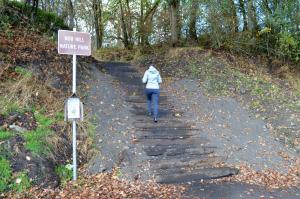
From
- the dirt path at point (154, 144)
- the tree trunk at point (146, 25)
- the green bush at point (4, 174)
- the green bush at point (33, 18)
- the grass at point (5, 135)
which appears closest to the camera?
the green bush at point (4, 174)

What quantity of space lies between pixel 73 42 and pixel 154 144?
3.54 meters

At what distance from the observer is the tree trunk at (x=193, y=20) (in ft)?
54.2

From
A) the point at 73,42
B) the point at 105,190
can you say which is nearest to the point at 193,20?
the point at 73,42

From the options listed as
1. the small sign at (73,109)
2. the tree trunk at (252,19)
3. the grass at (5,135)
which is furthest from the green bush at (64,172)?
the tree trunk at (252,19)

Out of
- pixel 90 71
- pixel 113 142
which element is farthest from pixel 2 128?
pixel 90 71

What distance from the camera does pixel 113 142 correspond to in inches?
360

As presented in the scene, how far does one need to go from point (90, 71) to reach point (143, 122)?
5066mm

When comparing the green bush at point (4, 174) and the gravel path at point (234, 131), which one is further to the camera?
the gravel path at point (234, 131)

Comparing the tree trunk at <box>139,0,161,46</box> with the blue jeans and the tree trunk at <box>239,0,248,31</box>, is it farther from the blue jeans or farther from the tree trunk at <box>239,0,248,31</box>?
the blue jeans

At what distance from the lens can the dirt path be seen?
7.96 m

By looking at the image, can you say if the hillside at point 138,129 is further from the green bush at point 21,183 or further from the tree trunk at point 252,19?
the tree trunk at point 252,19

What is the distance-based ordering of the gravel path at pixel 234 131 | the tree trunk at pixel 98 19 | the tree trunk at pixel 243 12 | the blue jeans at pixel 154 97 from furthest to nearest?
1. the tree trunk at pixel 98 19
2. the tree trunk at pixel 243 12
3. the blue jeans at pixel 154 97
4. the gravel path at pixel 234 131

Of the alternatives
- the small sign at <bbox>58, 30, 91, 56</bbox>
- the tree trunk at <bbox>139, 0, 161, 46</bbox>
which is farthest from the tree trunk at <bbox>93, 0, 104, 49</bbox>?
the small sign at <bbox>58, 30, 91, 56</bbox>

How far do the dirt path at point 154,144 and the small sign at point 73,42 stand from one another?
2603 mm
